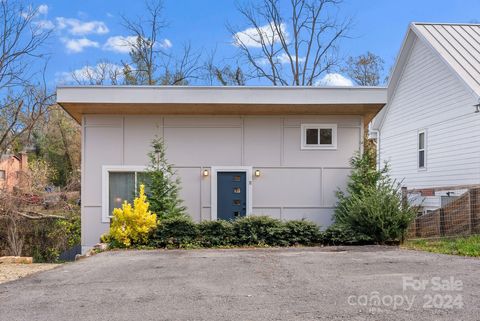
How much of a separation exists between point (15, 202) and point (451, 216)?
11860 mm

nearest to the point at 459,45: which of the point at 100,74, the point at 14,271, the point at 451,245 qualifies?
the point at 451,245

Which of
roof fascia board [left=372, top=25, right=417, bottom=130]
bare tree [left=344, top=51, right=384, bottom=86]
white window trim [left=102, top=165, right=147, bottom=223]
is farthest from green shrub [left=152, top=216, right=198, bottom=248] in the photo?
bare tree [left=344, top=51, right=384, bottom=86]

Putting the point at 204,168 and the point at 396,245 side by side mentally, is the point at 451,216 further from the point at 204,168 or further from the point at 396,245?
the point at 204,168

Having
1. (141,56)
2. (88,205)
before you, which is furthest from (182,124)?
(141,56)

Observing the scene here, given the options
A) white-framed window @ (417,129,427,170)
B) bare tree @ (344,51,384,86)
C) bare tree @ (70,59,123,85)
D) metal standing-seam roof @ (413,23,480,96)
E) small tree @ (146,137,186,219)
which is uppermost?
bare tree @ (344,51,384,86)

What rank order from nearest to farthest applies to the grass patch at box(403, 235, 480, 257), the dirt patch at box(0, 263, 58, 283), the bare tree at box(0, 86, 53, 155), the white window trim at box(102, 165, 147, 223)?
the dirt patch at box(0, 263, 58, 283) < the grass patch at box(403, 235, 480, 257) < the white window trim at box(102, 165, 147, 223) < the bare tree at box(0, 86, 53, 155)

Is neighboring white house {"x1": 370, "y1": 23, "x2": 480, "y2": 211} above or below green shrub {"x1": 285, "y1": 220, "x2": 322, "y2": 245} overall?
above

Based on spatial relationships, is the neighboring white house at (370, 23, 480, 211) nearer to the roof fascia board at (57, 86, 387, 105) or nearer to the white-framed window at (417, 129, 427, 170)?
the white-framed window at (417, 129, 427, 170)

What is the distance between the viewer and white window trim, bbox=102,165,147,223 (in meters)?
11.3

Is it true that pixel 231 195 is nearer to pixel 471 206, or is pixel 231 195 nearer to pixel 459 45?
pixel 471 206

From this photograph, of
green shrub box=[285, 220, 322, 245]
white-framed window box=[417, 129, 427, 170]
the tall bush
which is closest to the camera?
the tall bush

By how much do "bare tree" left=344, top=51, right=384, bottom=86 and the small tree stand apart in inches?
852

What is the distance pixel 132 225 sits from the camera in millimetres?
9258

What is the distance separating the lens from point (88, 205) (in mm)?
11320
